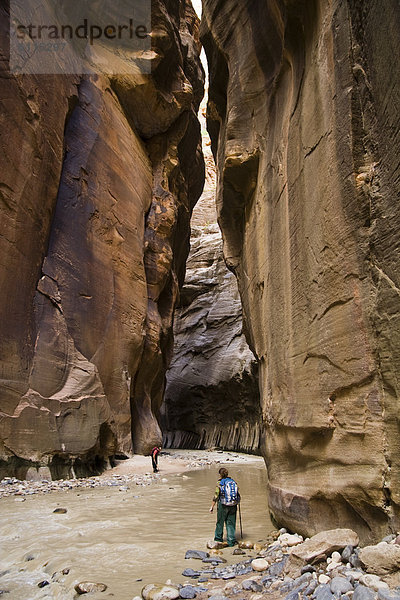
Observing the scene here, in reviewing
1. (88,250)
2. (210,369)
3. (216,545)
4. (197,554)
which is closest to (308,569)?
(197,554)

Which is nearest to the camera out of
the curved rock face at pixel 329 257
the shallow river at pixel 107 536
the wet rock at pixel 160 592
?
the wet rock at pixel 160 592

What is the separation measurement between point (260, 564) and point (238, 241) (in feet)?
25.2

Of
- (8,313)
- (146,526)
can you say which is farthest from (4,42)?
(146,526)

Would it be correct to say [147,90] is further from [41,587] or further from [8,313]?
[41,587]

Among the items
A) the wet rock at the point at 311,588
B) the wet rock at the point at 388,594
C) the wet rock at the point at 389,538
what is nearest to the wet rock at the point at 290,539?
the wet rock at the point at 389,538

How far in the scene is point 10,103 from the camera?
39.3 feet

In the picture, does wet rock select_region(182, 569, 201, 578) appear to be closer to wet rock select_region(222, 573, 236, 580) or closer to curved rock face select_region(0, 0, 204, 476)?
wet rock select_region(222, 573, 236, 580)

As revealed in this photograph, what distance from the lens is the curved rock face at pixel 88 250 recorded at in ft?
38.2

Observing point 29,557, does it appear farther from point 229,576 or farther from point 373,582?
point 373,582

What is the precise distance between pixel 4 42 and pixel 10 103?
1.69 meters

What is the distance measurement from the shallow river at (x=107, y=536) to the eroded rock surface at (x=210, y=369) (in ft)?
56.8

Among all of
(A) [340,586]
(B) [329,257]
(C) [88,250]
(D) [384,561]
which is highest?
(C) [88,250]

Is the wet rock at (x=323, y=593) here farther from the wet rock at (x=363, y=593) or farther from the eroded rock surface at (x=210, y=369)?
the eroded rock surface at (x=210, y=369)

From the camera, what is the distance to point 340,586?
9.83 feet
